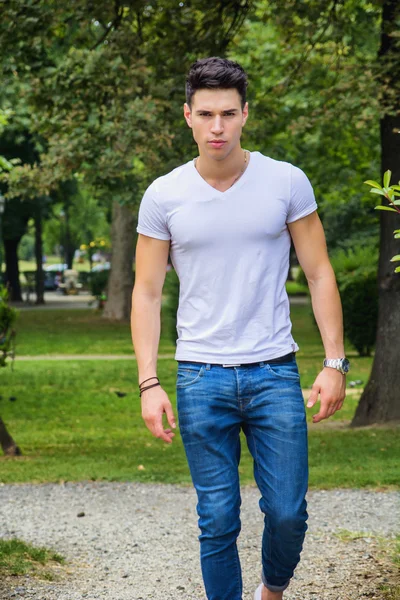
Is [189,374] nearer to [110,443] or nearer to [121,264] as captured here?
[110,443]

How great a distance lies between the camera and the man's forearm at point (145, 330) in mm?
3775

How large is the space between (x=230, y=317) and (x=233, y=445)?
18.2 inches

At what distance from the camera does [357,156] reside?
26.6 metres

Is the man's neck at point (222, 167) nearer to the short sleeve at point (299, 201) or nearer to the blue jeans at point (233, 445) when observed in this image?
the short sleeve at point (299, 201)

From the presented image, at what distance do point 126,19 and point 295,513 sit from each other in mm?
8375

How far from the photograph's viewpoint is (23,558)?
18.9ft

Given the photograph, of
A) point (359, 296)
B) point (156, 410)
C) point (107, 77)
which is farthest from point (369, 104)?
point (359, 296)

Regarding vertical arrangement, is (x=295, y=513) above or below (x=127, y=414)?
above

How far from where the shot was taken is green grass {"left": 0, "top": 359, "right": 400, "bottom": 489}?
893cm

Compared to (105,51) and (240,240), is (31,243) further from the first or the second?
(240,240)

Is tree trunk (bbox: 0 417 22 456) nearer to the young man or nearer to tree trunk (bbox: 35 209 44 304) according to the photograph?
the young man

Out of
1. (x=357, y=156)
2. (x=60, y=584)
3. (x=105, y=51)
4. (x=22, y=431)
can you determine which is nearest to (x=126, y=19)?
(x=105, y=51)

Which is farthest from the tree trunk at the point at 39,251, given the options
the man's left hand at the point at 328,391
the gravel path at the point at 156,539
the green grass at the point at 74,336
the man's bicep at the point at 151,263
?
the man's left hand at the point at 328,391

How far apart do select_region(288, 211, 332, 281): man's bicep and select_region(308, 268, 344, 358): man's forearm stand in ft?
0.14
